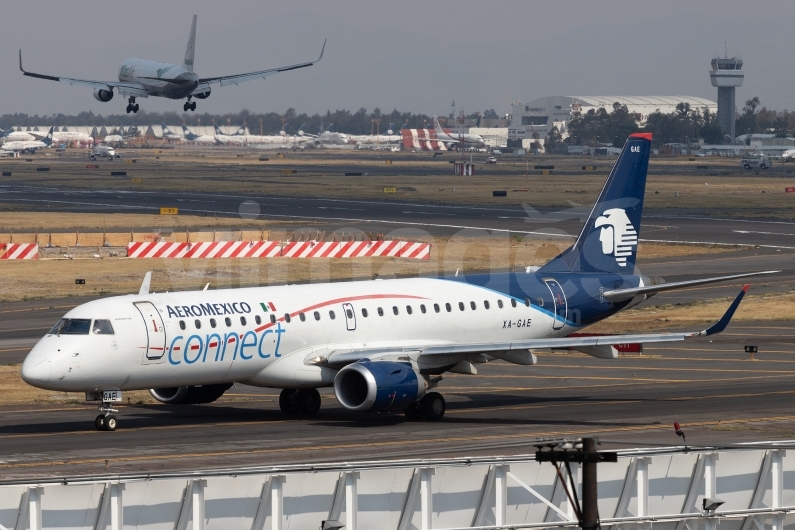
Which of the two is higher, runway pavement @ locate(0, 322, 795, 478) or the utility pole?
the utility pole

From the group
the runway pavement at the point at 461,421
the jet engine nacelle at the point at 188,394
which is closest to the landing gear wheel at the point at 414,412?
the runway pavement at the point at 461,421

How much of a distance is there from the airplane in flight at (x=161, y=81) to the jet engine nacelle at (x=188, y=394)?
11347cm

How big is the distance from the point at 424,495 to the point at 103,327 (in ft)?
63.5

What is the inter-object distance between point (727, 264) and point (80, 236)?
48.8m

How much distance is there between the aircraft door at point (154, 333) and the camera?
37.1 metres

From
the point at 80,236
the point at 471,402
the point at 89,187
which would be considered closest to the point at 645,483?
the point at 471,402

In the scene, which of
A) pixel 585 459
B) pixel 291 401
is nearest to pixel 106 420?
pixel 291 401

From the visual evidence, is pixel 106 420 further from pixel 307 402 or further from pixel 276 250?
pixel 276 250

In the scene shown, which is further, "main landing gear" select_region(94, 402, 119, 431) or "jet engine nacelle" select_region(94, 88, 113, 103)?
"jet engine nacelle" select_region(94, 88, 113, 103)

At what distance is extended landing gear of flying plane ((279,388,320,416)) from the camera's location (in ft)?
137

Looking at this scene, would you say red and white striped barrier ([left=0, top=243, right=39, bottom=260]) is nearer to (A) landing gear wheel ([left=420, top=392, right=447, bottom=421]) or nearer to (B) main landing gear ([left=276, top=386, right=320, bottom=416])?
(B) main landing gear ([left=276, top=386, right=320, bottom=416])

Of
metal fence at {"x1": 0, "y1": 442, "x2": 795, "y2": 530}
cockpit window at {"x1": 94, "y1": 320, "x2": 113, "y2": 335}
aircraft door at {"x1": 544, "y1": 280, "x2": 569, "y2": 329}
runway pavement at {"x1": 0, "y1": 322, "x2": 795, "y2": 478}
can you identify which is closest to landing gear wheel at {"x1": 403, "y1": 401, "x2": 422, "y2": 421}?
runway pavement at {"x1": 0, "y1": 322, "x2": 795, "y2": 478}

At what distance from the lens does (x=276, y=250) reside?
8931 cm

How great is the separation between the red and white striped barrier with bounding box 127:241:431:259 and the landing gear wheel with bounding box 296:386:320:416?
46.2m
